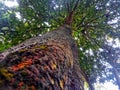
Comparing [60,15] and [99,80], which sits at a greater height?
[60,15]

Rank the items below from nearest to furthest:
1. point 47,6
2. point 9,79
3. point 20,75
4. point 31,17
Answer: point 9,79 → point 20,75 → point 47,6 → point 31,17

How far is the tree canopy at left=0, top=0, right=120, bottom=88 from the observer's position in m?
7.95

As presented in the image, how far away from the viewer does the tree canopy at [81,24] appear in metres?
7.95

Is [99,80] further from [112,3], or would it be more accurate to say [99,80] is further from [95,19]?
[112,3]

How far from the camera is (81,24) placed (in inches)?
338

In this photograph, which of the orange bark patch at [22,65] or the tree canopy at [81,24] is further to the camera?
the tree canopy at [81,24]

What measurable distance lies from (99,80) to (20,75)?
7904 mm

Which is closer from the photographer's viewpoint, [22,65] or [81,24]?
[22,65]

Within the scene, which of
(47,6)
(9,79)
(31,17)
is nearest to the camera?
(9,79)

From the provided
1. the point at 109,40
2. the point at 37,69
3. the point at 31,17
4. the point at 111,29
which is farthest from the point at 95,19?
the point at 37,69

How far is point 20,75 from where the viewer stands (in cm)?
131

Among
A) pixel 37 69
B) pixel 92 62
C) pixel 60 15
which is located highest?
pixel 60 15

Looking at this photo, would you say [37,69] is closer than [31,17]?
Yes

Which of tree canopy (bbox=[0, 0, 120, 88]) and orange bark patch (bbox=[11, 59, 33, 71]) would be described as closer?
orange bark patch (bbox=[11, 59, 33, 71])
